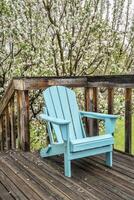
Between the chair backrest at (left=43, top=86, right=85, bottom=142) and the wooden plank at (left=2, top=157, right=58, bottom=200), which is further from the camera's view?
the chair backrest at (left=43, top=86, right=85, bottom=142)

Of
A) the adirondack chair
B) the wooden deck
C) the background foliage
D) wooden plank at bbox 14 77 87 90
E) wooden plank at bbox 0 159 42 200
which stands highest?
the background foliage

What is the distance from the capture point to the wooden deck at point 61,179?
8.16ft

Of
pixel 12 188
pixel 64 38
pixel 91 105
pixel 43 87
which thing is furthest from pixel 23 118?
pixel 64 38

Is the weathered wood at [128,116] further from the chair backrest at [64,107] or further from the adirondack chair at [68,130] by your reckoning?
the chair backrest at [64,107]

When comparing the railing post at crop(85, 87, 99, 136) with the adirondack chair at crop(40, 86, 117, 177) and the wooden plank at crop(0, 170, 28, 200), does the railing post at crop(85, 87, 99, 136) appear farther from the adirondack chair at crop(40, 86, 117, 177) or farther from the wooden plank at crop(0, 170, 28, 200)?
the wooden plank at crop(0, 170, 28, 200)

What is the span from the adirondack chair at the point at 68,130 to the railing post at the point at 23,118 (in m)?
0.30

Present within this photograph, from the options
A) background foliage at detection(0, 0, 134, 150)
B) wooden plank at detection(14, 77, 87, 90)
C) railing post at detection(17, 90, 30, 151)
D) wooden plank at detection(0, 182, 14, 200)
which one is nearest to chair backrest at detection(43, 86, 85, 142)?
wooden plank at detection(14, 77, 87, 90)

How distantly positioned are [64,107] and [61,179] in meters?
0.95

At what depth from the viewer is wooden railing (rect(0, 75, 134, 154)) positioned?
140 inches

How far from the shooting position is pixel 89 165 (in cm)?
325

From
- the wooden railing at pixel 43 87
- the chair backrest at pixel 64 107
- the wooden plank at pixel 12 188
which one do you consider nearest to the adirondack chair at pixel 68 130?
the chair backrest at pixel 64 107

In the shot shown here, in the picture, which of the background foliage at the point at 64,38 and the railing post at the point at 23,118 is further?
the background foliage at the point at 64,38

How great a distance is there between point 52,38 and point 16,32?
0.65m

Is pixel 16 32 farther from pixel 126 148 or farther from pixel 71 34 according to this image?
pixel 126 148
